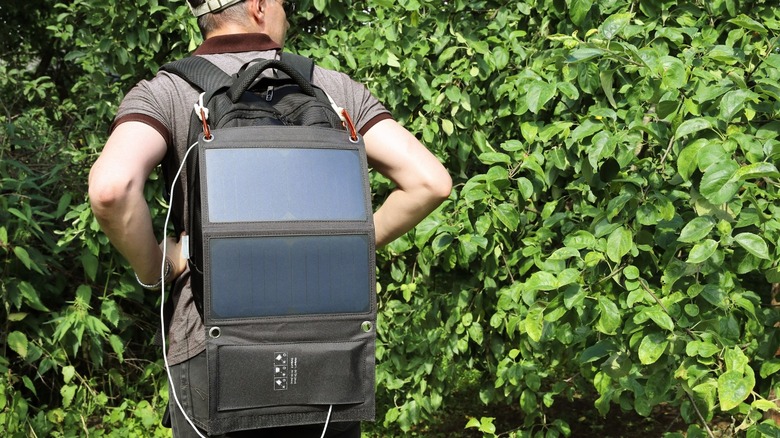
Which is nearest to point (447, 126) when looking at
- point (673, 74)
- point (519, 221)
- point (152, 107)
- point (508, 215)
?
point (519, 221)

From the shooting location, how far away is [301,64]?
2021 mm

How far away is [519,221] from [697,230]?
1.22 m

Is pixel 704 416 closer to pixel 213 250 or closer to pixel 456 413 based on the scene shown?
pixel 213 250

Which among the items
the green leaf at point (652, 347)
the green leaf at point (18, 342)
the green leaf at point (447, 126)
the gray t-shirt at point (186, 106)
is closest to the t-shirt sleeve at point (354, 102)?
the gray t-shirt at point (186, 106)

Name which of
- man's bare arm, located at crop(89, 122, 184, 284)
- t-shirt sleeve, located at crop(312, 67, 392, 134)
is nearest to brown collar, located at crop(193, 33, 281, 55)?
t-shirt sleeve, located at crop(312, 67, 392, 134)

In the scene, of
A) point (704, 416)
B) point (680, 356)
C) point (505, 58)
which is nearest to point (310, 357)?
point (680, 356)

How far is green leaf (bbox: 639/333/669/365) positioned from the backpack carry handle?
1.14 metres

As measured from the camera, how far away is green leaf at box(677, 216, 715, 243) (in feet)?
7.13

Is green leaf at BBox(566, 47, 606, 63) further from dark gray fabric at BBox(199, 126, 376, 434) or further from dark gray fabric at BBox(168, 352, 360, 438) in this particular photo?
dark gray fabric at BBox(168, 352, 360, 438)

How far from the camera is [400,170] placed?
2047 millimetres

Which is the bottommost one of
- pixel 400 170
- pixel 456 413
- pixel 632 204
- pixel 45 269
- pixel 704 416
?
pixel 456 413

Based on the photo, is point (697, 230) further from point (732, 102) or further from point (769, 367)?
point (769, 367)

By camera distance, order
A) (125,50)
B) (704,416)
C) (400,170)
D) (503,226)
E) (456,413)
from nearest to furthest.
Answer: (400,170) < (704,416) < (503,226) < (125,50) < (456,413)

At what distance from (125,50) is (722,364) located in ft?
9.61
